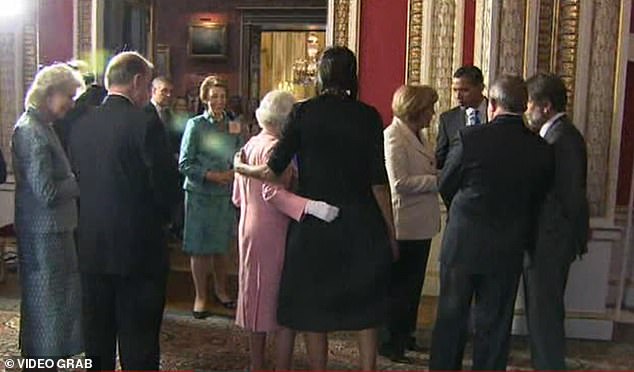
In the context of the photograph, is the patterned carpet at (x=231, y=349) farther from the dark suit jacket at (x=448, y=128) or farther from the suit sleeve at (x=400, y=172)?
the dark suit jacket at (x=448, y=128)

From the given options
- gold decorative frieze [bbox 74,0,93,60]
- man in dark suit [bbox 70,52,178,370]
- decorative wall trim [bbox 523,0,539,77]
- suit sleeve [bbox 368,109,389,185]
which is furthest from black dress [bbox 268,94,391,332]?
gold decorative frieze [bbox 74,0,93,60]

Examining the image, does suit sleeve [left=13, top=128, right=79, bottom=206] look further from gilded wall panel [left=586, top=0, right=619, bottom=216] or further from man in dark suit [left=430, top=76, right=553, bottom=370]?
gilded wall panel [left=586, top=0, right=619, bottom=216]

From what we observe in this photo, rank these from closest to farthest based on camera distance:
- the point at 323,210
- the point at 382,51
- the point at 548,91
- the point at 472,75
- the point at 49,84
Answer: the point at 323,210 < the point at 49,84 < the point at 548,91 < the point at 472,75 < the point at 382,51

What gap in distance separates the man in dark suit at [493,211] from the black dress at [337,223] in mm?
343

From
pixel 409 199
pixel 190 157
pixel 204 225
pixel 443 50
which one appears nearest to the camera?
pixel 409 199

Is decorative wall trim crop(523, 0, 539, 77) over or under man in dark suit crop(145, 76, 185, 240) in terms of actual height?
over

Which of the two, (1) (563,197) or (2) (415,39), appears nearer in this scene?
(1) (563,197)

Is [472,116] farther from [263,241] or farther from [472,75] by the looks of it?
[263,241]

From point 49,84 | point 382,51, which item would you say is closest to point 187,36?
point 382,51

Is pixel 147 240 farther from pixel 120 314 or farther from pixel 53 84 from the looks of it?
pixel 53 84

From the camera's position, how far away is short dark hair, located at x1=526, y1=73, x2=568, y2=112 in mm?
3613

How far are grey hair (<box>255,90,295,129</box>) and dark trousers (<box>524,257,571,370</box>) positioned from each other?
126cm

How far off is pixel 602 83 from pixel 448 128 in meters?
0.93

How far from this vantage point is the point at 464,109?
446 cm
